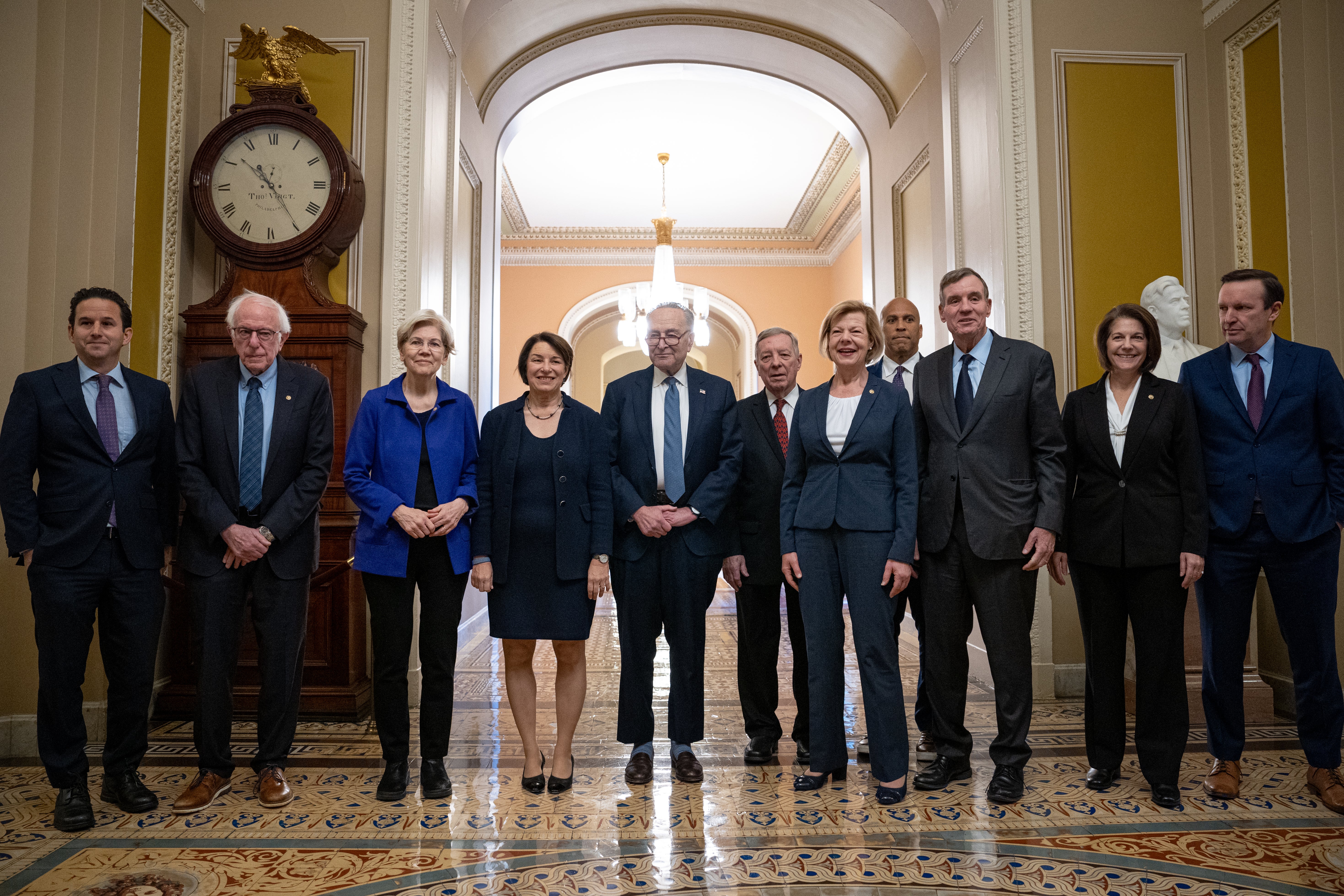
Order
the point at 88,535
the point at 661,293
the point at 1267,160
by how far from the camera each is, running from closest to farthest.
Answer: the point at 88,535
the point at 1267,160
the point at 661,293

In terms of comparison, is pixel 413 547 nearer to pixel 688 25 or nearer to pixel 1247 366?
pixel 1247 366

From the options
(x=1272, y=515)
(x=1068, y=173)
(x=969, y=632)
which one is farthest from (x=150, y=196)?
(x=1272, y=515)

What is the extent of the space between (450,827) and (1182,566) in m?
2.41

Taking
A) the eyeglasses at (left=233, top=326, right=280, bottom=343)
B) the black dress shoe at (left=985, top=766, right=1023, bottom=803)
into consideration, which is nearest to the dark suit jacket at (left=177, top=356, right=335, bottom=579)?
the eyeglasses at (left=233, top=326, right=280, bottom=343)

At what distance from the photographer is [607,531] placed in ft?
9.43

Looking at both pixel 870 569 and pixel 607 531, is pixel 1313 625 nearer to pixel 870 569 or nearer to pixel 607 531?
pixel 870 569

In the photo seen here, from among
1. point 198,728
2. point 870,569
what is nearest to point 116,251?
point 198,728

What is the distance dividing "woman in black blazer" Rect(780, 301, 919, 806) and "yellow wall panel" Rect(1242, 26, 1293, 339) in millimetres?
2421

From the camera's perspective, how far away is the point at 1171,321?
3.67 meters

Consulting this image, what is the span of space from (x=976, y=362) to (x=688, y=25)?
4423 mm

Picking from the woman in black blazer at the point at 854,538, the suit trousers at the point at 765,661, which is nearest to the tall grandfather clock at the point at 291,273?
the suit trousers at the point at 765,661

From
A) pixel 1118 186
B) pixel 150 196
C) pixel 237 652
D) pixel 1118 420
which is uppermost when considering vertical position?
pixel 1118 186

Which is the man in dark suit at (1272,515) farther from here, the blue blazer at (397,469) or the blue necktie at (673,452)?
the blue blazer at (397,469)

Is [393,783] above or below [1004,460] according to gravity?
below
